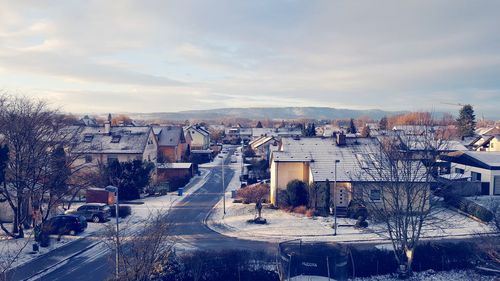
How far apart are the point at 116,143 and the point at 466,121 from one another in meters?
64.5

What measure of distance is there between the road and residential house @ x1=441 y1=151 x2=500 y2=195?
2244 cm

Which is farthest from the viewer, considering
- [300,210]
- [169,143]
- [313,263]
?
[169,143]

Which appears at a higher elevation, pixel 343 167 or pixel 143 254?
pixel 343 167

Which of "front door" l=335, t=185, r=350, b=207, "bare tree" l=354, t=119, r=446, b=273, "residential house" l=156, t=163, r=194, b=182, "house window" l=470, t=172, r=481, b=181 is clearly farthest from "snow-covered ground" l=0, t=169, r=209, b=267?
"house window" l=470, t=172, r=481, b=181

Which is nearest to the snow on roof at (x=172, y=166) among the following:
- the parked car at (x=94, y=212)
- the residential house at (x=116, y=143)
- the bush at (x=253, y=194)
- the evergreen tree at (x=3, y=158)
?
the residential house at (x=116, y=143)

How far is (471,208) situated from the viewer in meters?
31.2

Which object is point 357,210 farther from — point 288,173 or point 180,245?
point 180,245

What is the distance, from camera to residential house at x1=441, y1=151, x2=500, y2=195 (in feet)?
126

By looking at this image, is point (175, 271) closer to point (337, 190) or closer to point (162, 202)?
point (337, 190)

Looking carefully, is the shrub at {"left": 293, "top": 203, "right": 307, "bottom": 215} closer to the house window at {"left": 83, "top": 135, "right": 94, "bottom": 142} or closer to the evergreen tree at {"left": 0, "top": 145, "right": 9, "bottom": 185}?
the evergreen tree at {"left": 0, "top": 145, "right": 9, "bottom": 185}

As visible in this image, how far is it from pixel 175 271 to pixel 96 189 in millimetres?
20140

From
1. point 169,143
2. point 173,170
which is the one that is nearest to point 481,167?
point 173,170

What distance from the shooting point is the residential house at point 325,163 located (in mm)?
32938

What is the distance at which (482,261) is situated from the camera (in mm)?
20156
